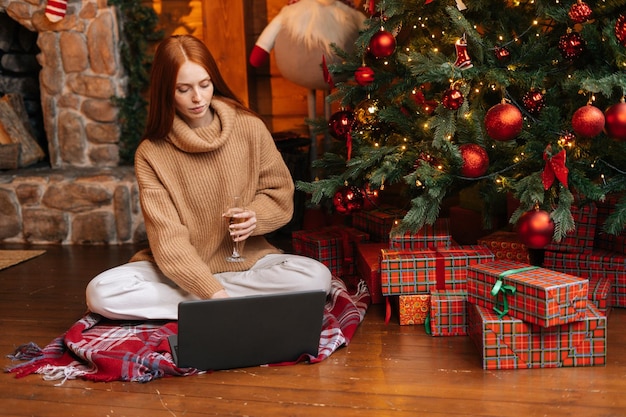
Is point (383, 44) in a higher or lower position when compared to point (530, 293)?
higher

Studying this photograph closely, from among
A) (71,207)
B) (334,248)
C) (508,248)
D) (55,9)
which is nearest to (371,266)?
(334,248)

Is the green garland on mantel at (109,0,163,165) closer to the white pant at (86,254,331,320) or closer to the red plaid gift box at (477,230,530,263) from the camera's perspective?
the white pant at (86,254,331,320)

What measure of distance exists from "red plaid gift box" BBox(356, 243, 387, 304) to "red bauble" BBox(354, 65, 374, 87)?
579 mm

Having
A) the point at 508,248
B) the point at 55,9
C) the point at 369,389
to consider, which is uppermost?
the point at 55,9

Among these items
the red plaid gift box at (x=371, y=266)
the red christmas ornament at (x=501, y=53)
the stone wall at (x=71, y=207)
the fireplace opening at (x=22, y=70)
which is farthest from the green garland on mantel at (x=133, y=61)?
the red christmas ornament at (x=501, y=53)

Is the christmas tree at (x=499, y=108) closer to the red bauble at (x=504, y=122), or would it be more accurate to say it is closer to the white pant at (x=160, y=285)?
the red bauble at (x=504, y=122)

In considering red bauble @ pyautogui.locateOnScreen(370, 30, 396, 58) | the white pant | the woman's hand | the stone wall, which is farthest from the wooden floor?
the stone wall

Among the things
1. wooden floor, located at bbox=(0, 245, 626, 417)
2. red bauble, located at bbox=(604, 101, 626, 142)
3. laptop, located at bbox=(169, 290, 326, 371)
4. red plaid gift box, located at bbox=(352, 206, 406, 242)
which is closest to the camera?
wooden floor, located at bbox=(0, 245, 626, 417)

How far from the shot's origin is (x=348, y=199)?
2.87 metres

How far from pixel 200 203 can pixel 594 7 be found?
1.36m

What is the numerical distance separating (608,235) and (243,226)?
1229 mm

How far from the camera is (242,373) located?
216 cm

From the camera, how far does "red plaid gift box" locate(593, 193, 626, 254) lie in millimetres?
2678

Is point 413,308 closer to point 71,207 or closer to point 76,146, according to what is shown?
point 71,207
